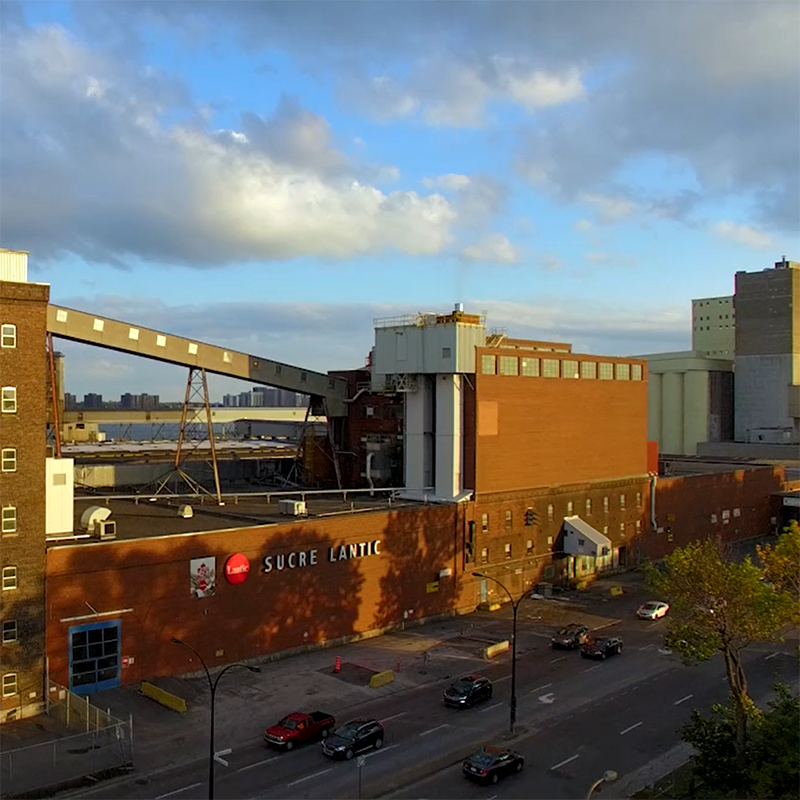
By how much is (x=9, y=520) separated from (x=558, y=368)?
41797 mm

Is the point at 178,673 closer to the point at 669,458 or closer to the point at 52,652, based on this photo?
the point at 52,652

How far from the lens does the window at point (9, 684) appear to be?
122 feet

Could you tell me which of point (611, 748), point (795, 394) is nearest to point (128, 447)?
point (611, 748)

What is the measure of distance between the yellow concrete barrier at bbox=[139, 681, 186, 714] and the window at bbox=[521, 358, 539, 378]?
3462 centimetres

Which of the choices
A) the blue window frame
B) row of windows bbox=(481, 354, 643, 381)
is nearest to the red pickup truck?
the blue window frame

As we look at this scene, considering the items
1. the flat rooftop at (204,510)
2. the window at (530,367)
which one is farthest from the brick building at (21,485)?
the window at (530,367)

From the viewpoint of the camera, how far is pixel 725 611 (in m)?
30.9

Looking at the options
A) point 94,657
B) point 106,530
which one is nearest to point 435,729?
point 94,657

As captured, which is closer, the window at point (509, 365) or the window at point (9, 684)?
the window at point (9, 684)

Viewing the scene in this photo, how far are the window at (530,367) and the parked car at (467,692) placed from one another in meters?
27.4

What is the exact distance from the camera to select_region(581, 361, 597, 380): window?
69.3m

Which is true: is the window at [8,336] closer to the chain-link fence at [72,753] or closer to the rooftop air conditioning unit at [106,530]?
the rooftop air conditioning unit at [106,530]

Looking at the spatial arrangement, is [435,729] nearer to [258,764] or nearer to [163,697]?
[258,764]

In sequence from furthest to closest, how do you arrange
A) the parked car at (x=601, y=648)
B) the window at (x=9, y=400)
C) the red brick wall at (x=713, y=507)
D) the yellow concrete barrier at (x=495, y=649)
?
1. the red brick wall at (x=713, y=507)
2. the parked car at (x=601, y=648)
3. the yellow concrete barrier at (x=495, y=649)
4. the window at (x=9, y=400)
